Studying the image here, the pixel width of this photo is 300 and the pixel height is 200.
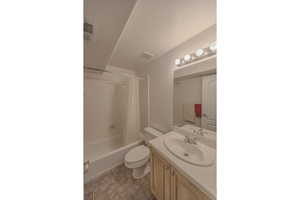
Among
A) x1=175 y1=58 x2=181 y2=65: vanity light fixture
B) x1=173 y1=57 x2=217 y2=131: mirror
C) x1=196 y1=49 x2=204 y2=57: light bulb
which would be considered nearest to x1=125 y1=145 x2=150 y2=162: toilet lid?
x1=173 y1=57 x2=217 y2=131: mirror

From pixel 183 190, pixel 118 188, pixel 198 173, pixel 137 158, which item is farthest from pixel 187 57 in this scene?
pixel 118 188

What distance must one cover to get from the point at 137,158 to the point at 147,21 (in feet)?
5.95

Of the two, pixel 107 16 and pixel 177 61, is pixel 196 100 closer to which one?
pixel 177 61

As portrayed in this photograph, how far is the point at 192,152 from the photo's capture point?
41.5 inches

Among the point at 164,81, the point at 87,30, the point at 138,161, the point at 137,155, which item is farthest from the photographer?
the point at 164,81

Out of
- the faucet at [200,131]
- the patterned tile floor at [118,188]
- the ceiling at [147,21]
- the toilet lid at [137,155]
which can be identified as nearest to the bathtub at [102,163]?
the patterned tile floor at [118,188]

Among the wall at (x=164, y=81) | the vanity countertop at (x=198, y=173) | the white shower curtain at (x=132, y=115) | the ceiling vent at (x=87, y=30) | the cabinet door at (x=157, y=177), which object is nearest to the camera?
the vanity countertop at (x=198, y=173)

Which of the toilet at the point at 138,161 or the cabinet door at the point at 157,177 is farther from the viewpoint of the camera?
the toilet at the point at 138,161

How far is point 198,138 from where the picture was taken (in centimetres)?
114

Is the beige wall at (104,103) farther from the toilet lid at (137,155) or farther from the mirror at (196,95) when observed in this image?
the mirror at (196,95)

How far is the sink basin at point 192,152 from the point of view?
0.80 m

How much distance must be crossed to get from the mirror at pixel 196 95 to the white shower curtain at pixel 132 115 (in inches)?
38.8

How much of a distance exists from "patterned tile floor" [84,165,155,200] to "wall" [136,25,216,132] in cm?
87
